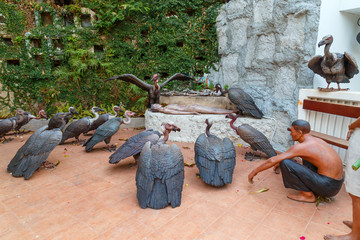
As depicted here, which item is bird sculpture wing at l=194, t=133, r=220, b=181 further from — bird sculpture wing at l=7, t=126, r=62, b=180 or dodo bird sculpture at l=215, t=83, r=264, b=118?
bird sculpture wing at l=7, t=126, r=62, b=180

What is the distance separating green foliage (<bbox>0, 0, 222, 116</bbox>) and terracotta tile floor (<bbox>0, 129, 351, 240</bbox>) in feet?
14.4

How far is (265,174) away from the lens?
3.61m

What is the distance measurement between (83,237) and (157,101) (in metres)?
4.35

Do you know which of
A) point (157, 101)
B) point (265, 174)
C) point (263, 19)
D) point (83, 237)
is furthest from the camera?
point (157, 101)

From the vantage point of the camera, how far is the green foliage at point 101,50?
22.9ft

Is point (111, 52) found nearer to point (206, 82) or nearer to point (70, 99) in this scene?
point (70, 99)

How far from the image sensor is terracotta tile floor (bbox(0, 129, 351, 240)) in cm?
216

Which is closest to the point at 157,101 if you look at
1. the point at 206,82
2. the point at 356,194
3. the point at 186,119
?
the point at 186,119

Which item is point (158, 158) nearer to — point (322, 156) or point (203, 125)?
point (322, 156)

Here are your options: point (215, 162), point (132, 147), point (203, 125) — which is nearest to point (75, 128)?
point (132, 147)

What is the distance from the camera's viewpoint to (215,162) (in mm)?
2951

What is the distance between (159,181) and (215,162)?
0.87m

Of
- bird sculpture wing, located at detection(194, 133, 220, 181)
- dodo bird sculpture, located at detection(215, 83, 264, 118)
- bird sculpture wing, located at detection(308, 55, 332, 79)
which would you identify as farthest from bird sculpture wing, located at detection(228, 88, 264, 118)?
bird sculpture wing, located at detection(194, 133, 220, 181)

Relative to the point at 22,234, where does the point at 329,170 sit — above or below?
above
